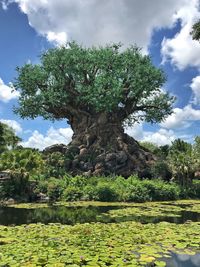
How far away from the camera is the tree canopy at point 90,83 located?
47.8m

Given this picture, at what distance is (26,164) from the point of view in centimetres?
3472

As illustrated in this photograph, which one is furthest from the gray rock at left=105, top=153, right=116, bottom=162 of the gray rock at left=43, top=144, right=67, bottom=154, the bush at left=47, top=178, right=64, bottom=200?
the bush at left=47, top=178, right=64, bottom=200

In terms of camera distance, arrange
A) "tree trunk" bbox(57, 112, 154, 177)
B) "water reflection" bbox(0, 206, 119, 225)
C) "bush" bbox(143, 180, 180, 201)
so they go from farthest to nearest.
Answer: "tree trunk" bbox(57, 112, 154, 177)
"bush" bbox(143, 180, 180, 201)
"water reflection" bbox(0, 206, 119, 225)

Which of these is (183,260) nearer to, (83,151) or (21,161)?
(21,161)

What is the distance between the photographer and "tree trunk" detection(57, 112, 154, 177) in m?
44.7

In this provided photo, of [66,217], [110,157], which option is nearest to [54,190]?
[66,217]

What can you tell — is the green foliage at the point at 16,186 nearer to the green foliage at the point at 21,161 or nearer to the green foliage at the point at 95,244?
the green foliage at the point at 21,161

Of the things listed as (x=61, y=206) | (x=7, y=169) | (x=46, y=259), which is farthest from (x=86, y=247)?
(x=7, y=169)

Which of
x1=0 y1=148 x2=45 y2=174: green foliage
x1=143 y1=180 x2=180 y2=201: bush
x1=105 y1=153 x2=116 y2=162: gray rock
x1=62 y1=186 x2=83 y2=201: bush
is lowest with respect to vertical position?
x1=62 y1=186 x2=83 y2=201: bush

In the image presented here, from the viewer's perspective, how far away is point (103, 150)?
46.7 meters

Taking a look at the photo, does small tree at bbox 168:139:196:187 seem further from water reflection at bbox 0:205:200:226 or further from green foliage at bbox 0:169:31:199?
green foliage at bbox 0:169:31:199

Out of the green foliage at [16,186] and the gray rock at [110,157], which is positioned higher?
the gray rock at [110,157]

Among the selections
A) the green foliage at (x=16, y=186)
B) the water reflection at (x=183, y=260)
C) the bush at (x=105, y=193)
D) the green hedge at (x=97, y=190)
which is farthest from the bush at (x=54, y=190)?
the water reflection at (x=183, y=260)

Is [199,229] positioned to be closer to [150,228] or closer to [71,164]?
[150,228]
